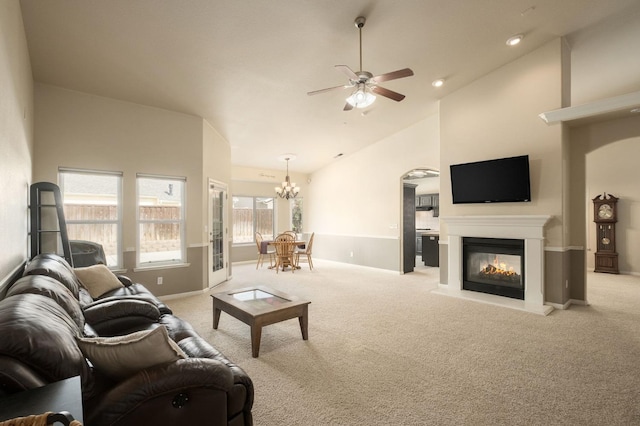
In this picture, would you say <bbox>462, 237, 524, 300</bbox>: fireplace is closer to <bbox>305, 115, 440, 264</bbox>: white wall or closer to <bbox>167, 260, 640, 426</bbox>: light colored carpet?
<bbox>167, 260, 640, 426</bbox>: light colored carpet

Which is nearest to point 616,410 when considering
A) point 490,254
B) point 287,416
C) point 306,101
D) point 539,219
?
point 287,416

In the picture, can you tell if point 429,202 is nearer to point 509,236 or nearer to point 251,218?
point 509,236

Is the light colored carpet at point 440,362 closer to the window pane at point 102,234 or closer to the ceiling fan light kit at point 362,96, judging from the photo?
the window pane at point 102,234

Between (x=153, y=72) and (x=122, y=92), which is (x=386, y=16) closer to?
(x=153, y=72)

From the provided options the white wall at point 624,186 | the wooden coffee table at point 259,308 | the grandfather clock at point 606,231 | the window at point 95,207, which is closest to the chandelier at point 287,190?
the window at point 95,207

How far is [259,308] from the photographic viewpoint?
126 inches

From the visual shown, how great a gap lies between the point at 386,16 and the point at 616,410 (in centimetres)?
405

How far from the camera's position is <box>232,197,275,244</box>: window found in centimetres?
927

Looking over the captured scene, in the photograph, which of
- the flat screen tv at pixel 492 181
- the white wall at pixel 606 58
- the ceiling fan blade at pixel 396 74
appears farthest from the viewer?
the flat screen tv at pixel 492 181

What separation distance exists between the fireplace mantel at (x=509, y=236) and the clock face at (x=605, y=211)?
428 centimetres

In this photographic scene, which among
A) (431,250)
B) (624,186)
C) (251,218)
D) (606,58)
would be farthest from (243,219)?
(624,186)

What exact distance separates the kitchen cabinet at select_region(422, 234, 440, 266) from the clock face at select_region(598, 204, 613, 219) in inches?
142

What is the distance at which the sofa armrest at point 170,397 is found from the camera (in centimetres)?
134

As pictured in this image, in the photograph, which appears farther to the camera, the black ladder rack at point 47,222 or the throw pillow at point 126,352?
the black ladder rack at point 47,222
